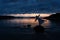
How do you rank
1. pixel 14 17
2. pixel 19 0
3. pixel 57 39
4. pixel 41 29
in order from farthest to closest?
1. pixel 14 17
2. pixel 19 0
3. pixel 41 29
4. pixel 57 39

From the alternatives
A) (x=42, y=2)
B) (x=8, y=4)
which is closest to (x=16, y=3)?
(x=8, y=4)

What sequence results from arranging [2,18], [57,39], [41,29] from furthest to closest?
[2,18] → [41,29] → [57,39]

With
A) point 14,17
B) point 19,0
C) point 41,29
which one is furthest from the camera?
point 14,17

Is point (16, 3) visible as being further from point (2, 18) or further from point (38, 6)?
point (2, 18)

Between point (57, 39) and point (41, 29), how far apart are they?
8.57 ft

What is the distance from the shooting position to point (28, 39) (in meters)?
11.1

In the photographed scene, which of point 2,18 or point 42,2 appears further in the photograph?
point 2,18

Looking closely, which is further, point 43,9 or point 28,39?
point 43,9

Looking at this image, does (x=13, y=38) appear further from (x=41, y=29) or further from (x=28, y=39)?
(x=41, y=29)

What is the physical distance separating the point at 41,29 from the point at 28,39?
2581 mm

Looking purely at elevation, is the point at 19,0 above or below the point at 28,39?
above

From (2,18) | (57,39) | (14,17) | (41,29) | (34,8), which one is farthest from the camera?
(14,17)

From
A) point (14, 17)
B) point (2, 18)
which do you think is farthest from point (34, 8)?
point (14, 17)

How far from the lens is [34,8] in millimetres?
18641
